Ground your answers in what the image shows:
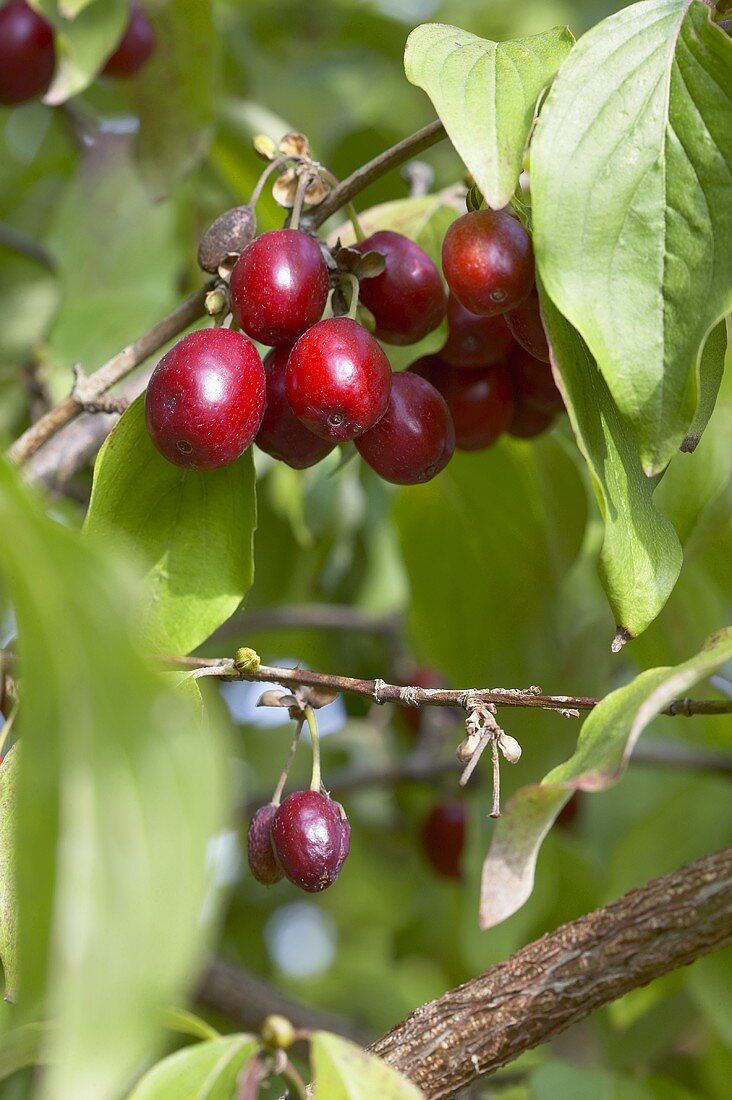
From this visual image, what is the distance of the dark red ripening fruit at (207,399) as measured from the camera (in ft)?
2.53

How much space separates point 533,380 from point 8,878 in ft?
1.72

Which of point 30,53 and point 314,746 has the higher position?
point 30,53

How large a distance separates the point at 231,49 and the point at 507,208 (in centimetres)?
132

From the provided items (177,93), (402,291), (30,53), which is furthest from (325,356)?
(30,53)

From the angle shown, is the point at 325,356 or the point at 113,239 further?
the point at 113,239

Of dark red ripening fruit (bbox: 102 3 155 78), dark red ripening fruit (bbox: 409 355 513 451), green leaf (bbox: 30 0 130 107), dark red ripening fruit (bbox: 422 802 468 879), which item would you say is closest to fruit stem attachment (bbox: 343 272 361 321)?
dark red ripening fruit (bbox: 409 355 513 451)

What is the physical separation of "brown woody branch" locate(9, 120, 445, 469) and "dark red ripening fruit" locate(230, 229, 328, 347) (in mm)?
66

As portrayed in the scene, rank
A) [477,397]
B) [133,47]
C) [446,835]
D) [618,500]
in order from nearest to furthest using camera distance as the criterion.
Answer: [618,500], [477,397], [133,47], [446,835]

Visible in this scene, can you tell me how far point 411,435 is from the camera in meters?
0.83

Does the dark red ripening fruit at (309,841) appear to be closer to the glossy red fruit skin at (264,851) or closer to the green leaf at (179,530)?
the glossy red fruit skin at (264,851)

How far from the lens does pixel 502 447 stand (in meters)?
1.37

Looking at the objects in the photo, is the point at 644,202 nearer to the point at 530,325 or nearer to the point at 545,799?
the point at 530,325

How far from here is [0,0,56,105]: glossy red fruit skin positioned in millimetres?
1502

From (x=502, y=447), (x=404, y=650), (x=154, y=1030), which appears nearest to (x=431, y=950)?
(x=404, y=650)
